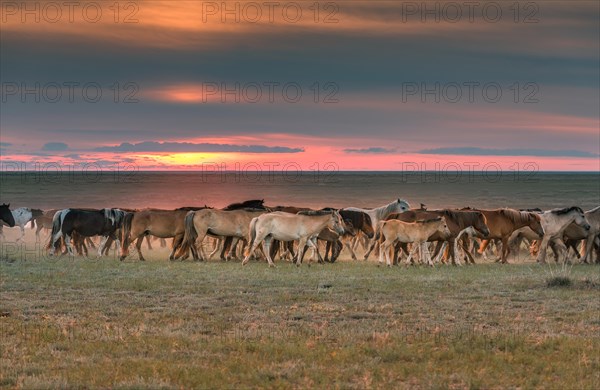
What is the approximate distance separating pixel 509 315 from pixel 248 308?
14.9 feet

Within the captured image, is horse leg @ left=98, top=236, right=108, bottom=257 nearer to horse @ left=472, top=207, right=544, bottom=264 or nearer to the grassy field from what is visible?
the grassy field

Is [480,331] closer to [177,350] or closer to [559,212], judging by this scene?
[177,350]

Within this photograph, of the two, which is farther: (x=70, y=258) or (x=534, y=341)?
(x=70, y=258)

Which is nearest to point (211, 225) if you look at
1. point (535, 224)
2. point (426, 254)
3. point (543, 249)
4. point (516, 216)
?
point (426, 254)

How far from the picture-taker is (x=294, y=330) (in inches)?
480

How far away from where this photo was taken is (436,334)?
11867 millimetres

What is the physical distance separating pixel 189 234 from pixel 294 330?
14.5 metres

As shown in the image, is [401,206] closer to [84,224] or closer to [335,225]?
[335,225]

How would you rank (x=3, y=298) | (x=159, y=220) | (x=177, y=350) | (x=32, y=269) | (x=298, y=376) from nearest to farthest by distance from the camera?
(x=298, y=376)
(x=177, y=350)
(x=3, y=298)
(x=32, y=269)
(x=159, y=220)

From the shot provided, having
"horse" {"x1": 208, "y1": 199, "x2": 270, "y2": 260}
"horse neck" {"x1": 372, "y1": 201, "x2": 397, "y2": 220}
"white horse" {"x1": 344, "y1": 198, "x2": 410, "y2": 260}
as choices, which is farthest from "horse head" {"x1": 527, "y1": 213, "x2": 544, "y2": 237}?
"horse" {"x1": 208, "y1": 199, "x2": 270, "y2": 260}

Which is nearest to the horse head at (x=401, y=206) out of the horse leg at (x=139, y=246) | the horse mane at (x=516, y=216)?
the horse mane at (x=516, y=216)

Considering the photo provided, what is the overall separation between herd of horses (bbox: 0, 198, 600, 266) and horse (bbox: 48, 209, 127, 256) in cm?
3

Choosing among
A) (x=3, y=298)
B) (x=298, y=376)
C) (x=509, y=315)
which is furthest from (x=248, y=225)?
(x=298, y=376)

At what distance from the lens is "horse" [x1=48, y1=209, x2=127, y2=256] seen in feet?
89.9
